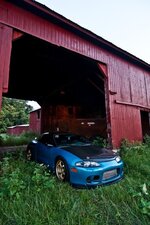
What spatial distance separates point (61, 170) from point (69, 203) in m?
1.36

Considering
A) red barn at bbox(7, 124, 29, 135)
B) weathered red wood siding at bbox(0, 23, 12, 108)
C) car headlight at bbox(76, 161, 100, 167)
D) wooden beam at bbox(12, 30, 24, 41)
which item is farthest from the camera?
red barn at bbox(7, 124, 29, 135)

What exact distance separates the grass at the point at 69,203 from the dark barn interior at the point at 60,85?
5.61 m

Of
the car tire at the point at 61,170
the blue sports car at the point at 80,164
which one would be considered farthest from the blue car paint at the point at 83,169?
the car tire at the point at 61,170

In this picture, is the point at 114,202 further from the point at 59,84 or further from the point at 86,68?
the point at 59,84

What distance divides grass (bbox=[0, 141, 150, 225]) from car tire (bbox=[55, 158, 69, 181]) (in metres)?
0.19

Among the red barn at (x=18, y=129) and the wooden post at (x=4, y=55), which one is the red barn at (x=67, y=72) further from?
the red barn at (x=18, y=129)

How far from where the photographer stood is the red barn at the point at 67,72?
5.17 meters

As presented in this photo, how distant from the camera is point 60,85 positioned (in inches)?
501

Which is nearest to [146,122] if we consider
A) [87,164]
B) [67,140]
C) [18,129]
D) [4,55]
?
[67,140]

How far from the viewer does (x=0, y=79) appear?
4.61 metres

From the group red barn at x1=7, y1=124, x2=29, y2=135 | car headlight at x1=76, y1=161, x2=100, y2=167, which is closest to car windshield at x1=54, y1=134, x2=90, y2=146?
car headlight at x1=76, y1=161, x2=100, y2=167

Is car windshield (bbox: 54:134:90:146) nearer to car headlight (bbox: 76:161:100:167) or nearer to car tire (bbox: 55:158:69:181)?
car tire (bbox: 55:158:69:181)

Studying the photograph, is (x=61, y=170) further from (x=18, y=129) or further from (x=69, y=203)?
(x=18, y=129)

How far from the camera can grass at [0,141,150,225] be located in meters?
2.65
